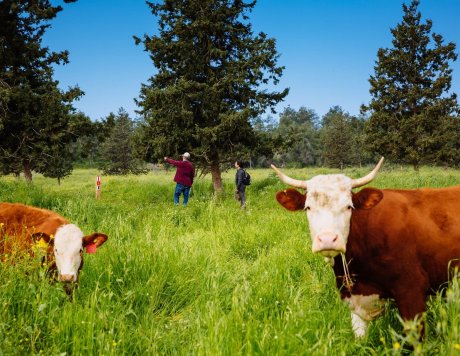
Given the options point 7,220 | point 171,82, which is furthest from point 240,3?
point 7,220

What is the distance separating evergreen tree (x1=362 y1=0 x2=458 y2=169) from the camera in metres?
24.4

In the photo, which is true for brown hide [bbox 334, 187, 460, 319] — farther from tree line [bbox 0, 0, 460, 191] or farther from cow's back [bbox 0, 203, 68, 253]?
tree line [bbox 0, 0, 460, 191]

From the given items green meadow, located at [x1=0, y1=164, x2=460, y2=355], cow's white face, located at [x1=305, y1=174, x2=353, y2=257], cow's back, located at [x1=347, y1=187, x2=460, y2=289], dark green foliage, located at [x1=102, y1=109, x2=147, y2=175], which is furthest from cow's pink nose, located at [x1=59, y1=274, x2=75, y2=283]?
dark green foliage, located at [x1=102, y1=109, x2=147, y2=175]

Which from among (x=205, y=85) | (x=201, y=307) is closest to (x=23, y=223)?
(x=201, y=307)

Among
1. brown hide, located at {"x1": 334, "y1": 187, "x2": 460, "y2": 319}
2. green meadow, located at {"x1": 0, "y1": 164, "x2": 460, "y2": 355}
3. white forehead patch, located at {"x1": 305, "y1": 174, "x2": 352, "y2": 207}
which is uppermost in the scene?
white forehead patch, located at {"x1": 305, "y1": 174, "x2": 352, "y2": 207}

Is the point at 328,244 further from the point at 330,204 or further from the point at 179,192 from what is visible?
the point at 179,192

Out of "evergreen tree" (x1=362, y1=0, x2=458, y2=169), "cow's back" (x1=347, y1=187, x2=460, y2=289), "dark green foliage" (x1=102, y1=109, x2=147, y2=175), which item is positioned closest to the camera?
"cow's back" (x1=347, y1=187, x2=460, y2=289)

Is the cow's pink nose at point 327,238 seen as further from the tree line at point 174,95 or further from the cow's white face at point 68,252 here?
the tree line at point 174,95

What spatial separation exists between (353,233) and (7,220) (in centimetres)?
422

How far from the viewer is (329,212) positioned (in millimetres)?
2902

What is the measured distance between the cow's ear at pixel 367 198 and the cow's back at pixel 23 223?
11.6 feet

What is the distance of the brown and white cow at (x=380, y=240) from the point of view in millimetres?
2967

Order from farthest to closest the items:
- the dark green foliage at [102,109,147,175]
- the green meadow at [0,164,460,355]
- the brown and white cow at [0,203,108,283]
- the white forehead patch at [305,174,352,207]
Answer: the dark green foliage at [102,109,147,175] → the brown and white cow at [0,203,108,283] → the white forehead patch at [305,174,352,207] → the green meadow at [0,164,460,355]

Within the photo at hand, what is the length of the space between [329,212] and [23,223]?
12.8 ft
